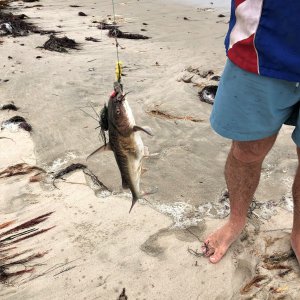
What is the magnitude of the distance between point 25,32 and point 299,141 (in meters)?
7.97

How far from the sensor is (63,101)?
548 centimetres

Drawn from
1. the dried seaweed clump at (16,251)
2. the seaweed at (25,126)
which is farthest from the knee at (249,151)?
the seaweed at (25,126)

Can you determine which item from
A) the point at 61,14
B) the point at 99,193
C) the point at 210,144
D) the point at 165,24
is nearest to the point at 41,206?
the point at 99,193

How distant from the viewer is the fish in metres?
2.27

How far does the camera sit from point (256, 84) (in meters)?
2.27

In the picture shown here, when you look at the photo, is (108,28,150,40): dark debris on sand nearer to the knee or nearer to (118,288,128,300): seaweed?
the knee

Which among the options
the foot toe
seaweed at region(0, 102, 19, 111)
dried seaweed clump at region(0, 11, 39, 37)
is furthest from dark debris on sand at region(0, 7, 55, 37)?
the foot toe

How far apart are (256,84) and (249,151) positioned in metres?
0.50

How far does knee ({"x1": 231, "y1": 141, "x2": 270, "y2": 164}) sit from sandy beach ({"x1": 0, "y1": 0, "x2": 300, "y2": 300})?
739 mm

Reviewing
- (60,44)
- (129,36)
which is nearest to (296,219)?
(60,44)

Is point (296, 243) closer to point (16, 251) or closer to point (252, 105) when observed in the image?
point (252, 105)

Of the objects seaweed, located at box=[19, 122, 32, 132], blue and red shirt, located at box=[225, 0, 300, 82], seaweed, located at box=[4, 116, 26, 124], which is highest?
blue and red shirt, located at box=[225, 0, 300, 82]

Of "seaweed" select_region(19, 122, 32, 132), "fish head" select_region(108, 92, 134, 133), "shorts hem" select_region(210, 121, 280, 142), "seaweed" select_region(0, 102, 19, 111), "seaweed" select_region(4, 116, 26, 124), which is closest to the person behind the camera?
"fish head" select_region(108, 92, 134, 133)

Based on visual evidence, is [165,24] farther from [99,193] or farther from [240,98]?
[240,98]
